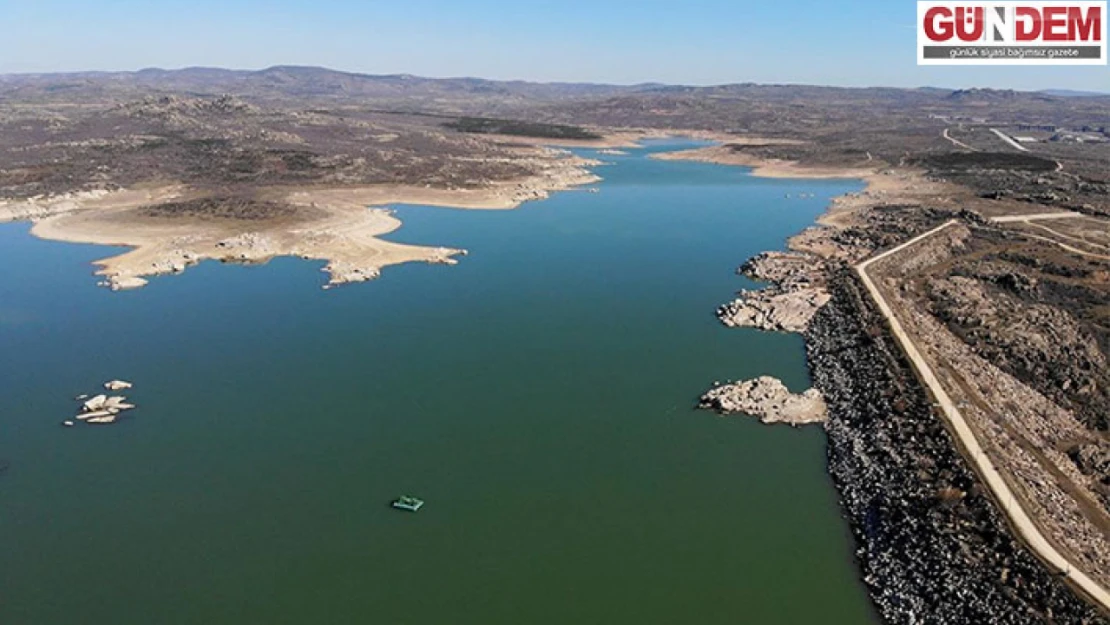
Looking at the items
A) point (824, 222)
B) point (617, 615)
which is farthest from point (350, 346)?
point (824, 222)

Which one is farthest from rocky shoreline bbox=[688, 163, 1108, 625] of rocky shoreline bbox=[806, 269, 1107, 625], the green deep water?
the green deep water

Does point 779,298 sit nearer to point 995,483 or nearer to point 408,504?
point 995,483

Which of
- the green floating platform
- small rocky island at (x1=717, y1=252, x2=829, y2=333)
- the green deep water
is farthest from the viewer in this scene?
small rocky island at (x1=717, y1=252, x2=829, y2=333)

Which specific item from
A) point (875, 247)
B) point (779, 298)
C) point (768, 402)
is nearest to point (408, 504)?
point (768, 402)

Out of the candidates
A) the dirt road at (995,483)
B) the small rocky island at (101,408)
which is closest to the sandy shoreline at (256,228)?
the small rocky island at (101,408)

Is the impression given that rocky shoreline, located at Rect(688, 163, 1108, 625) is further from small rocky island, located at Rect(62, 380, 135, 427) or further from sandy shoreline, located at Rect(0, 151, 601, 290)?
sandy shoreline, located at Rect(0, 151, 601, 290)

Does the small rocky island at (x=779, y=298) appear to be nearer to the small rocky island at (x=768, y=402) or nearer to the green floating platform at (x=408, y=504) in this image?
the small rocky island at (x=768, y=402)
